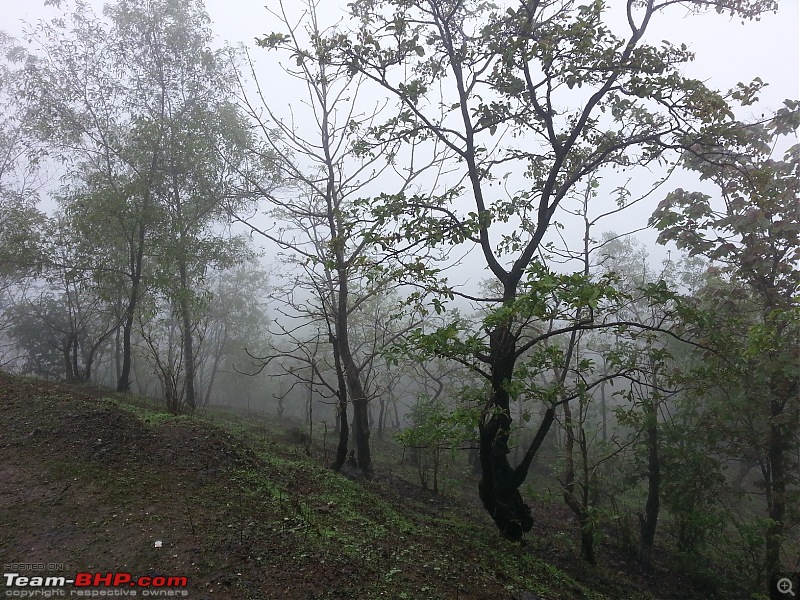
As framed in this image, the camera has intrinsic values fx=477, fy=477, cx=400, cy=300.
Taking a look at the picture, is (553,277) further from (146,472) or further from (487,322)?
(146,472)

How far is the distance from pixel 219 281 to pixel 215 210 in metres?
15.8

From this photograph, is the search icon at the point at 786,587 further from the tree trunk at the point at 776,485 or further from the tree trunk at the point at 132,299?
the tree trunk at the point at 132,299

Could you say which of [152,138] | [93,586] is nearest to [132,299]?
[152,138]

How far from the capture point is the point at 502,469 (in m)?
5.96

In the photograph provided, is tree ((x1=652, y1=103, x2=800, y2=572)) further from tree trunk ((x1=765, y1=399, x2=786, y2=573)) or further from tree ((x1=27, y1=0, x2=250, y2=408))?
tree ((x1=27, y1=0, x2=250, y2=408))

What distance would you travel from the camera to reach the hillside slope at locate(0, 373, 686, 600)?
12.4 ft

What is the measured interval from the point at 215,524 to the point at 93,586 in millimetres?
1041

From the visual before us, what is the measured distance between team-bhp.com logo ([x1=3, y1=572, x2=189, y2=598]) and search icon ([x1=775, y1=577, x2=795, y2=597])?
15.9 feet

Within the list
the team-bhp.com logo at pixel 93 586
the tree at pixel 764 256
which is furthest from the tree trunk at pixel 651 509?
the team-bhp.com logo at pixel 93 586

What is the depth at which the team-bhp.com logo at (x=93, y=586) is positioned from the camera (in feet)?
11.2

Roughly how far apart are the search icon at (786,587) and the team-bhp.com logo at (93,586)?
4861mm

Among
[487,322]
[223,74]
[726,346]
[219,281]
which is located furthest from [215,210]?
[219,281]

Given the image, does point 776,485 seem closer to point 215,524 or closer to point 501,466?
point 501,466

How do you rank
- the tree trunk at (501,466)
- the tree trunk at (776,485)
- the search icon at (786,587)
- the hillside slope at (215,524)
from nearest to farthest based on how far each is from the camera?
1. the hillside slope at (215,524)
2. the search icon at (786,587)
3. the tree trunk at (501,466)
4. the tree trunk at (776,485)
